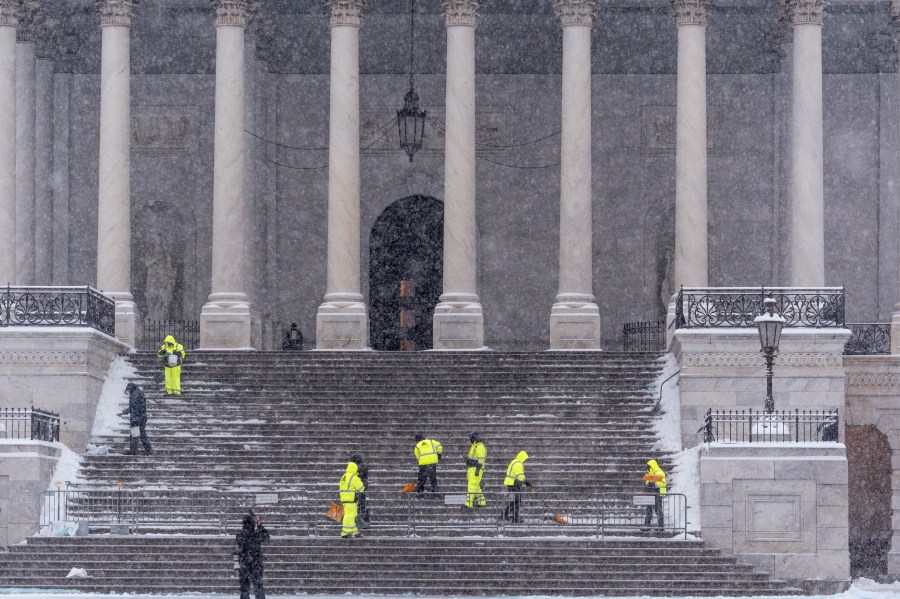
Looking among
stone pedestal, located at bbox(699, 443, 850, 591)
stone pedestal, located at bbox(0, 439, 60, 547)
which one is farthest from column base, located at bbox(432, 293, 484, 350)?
stone pedestal, located at bbox(0, 439, 60, 547)

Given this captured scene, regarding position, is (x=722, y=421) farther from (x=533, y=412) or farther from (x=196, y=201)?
(x=196, y=201)

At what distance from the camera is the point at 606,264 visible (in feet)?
187

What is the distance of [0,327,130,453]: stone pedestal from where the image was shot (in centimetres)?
4325

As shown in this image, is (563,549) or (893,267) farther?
(893,267)

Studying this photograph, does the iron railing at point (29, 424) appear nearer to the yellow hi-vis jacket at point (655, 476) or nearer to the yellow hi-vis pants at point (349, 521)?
the yellow hi-vis pants at point (349, 521)

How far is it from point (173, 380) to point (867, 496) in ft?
55.3

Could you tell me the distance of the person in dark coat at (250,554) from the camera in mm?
32969

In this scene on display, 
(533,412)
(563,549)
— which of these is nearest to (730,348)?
(533,412)

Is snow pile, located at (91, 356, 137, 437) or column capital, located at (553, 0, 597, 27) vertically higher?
column capital, located at (553, 0, 597, 27)

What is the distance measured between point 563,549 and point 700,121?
1611 centimetres

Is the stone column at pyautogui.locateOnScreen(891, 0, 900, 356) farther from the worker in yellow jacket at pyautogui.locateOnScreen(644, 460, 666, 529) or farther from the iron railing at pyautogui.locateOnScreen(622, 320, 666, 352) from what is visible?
the worker in yellow jacket at pyautogui.locateOnScreen(644, 460, 666, 529)

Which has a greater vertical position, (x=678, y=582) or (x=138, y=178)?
(x=138, y=178)

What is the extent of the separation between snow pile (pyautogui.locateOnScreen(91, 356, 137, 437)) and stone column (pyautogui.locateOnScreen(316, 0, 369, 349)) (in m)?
5.64

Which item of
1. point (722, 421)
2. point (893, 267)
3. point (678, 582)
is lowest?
point (678, 582)
